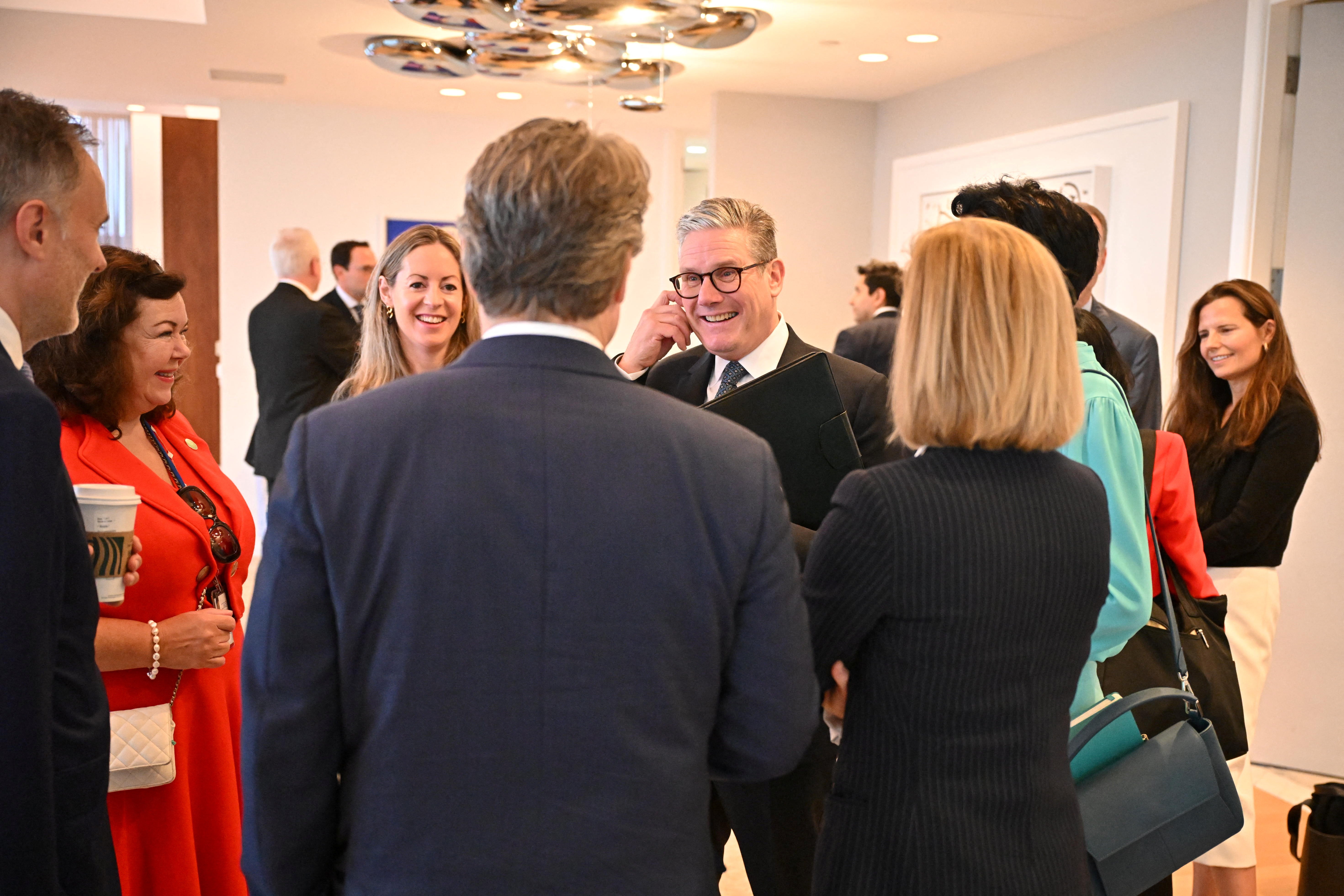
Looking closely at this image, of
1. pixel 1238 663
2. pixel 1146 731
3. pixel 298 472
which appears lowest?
pixel 1238 663

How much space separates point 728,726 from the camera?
4.10 feet

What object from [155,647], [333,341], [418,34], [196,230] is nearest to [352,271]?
[333,341]

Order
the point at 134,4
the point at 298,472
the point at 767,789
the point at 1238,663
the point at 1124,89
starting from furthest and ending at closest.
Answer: the point at 134,4, the point at 1124,89, the point at 1238,663, the point at 767,789, the point at 298,472

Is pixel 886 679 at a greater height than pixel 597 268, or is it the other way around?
pixel 597 268

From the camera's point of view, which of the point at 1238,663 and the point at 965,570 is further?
the point at 1238,663

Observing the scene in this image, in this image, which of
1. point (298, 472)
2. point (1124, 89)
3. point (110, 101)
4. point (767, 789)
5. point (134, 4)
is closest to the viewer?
point (298, 472)

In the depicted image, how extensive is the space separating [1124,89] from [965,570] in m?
4.90

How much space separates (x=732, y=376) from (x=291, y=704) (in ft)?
4.77

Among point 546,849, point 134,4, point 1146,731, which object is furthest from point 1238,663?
point 134,4

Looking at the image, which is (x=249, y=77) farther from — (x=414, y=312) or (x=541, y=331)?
(x=541, y=331)

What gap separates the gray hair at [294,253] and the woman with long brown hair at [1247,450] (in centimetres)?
452

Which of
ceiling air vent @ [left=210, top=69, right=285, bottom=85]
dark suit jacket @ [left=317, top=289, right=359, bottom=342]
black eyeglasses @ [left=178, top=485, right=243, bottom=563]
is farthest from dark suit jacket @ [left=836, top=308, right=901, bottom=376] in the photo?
ceiling air vent @ [left=210, top=69, right=285, bottom=85]

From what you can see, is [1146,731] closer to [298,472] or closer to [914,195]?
[298,472]

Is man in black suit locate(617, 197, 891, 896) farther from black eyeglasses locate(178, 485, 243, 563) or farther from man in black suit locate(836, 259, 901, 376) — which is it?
man in black suit locate(836, 259, 901, 376)
